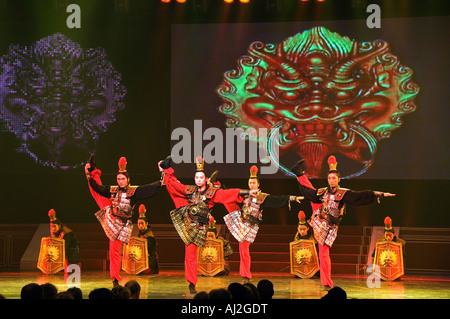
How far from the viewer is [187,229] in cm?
703

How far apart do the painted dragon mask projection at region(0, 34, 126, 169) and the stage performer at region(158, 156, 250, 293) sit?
3.91 metres

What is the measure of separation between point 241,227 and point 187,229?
0.86 meters

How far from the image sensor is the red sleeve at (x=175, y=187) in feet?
23.4

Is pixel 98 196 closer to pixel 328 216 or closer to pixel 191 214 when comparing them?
pixel 191 214

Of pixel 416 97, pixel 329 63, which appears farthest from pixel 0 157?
pixel 416 97

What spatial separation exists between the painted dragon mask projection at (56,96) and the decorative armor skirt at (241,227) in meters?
3.82

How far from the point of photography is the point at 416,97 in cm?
990

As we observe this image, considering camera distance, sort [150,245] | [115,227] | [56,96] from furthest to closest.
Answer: [56,96]
[150,245]
[115,227]

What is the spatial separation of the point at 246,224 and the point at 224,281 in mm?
1039

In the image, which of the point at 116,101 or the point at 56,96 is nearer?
the point at 56,96

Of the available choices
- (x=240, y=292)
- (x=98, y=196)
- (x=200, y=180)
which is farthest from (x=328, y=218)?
(x=240, y=292)

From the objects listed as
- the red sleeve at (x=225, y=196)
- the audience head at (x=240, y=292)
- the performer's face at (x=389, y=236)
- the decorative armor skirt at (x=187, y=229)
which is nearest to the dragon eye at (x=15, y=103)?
the decorative armor skirt at (x=187, y=229)

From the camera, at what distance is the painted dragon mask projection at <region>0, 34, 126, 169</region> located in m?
10.6

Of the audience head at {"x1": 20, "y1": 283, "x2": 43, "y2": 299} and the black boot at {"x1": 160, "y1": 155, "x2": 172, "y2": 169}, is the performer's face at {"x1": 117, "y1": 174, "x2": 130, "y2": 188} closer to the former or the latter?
the black boot at {"x1": 160, "y1": 155, "x2": 172, "y2": 169}
